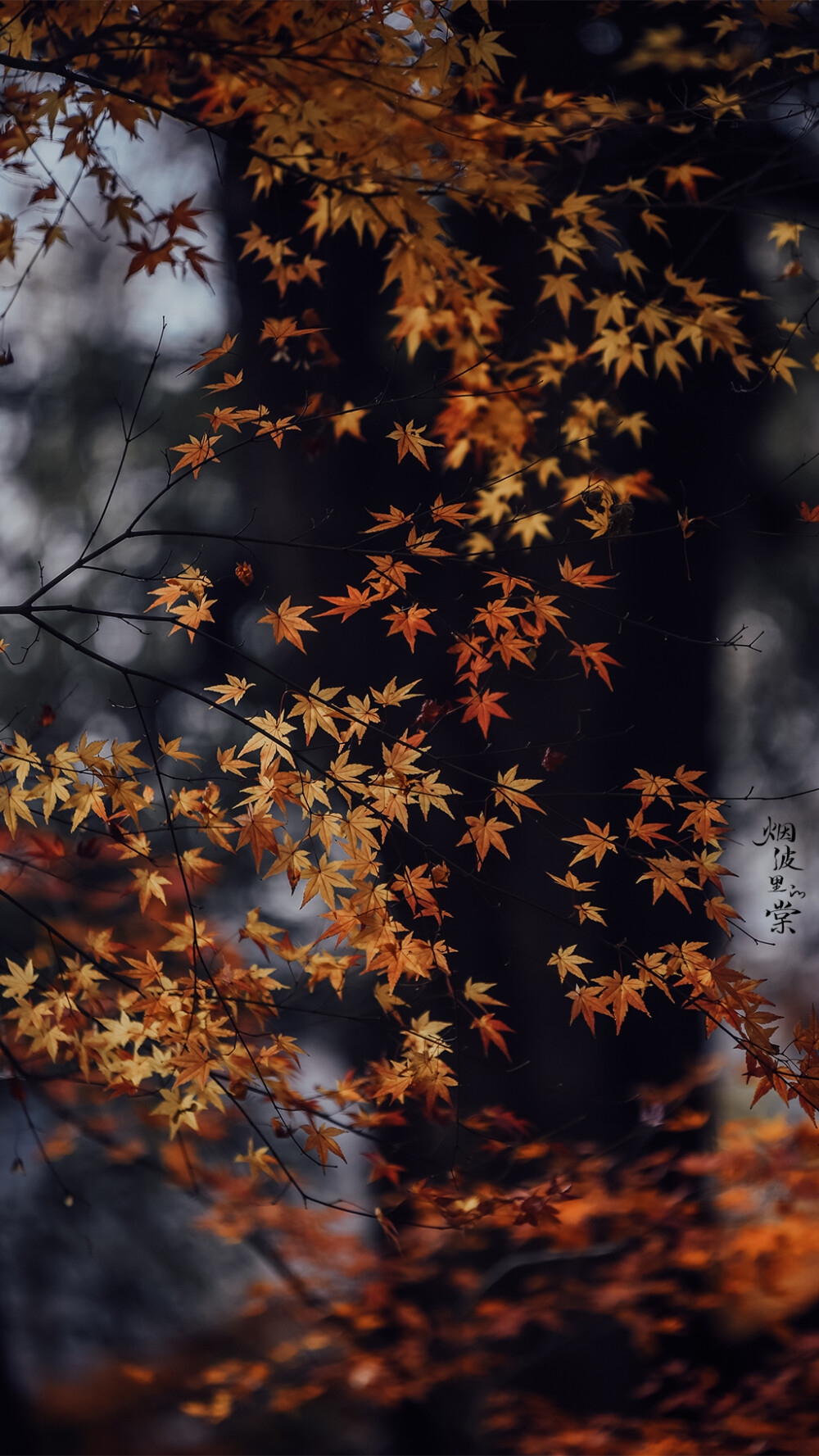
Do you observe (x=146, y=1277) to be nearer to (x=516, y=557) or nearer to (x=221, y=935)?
(x=221, y=935)

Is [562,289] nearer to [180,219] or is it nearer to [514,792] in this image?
[180,219]

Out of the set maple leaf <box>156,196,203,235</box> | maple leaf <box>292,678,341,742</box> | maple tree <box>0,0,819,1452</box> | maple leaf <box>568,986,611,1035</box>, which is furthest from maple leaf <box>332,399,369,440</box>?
maple leaf <box>568,986,611,1035</box>

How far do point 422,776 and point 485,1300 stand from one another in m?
2.79

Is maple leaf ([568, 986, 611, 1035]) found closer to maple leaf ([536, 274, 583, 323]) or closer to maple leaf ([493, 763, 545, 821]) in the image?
maple leaf ([493, 763, 545, 821])

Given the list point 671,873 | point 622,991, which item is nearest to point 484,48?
point 671,873

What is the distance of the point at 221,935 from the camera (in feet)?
15.4

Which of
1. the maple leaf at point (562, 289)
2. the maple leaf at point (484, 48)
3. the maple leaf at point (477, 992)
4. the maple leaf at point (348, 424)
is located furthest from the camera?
the maple leaf at point (348, 424)

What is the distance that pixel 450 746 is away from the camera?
12.2ft

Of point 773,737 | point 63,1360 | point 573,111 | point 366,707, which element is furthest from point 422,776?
point 63,1360

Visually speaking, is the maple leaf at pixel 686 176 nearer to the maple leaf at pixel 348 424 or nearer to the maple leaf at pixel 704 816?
the maple leaf at pixel 348 424

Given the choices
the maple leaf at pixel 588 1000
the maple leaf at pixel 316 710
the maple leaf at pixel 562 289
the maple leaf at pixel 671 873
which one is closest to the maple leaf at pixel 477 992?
the maple leaf at pixel 588 1000

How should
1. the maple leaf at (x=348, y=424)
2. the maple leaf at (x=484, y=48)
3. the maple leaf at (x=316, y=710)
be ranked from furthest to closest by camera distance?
the maple leaf at (x=348, y=424)
the maple leaf at (x=484, y=48)
the maple leaf at (x=316, y=710)

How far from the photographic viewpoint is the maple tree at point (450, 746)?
2.53 meters

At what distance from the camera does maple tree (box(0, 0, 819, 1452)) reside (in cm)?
253
